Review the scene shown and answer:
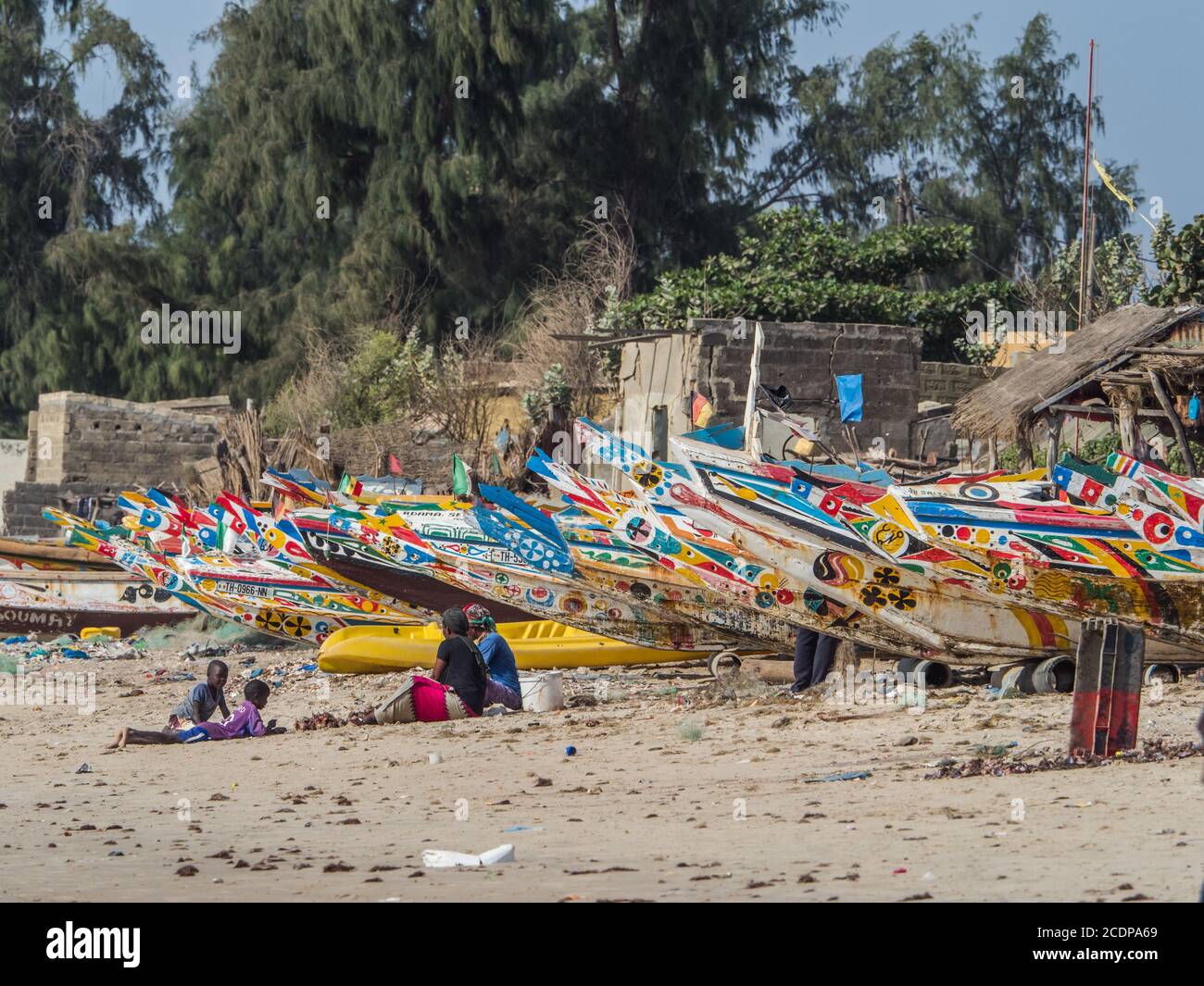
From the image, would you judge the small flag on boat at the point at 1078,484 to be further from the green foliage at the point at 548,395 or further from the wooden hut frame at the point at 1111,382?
the green foliage at the point at 548,395

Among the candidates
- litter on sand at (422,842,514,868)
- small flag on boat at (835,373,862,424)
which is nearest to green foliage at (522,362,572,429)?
small flag on boat at (835,373,862,424)

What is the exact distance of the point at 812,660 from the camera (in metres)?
13.2

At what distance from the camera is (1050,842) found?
664cm

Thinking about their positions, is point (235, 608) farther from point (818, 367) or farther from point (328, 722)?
point (818, 367)

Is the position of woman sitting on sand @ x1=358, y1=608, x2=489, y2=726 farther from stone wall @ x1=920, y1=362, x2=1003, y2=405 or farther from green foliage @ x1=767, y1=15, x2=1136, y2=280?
green foliage @ x1=767, y1=15, x2=1136, y2=280

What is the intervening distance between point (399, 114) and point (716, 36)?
7564mm

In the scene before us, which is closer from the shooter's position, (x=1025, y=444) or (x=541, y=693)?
(x=541, y=693)

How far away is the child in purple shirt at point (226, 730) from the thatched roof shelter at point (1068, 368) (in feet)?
23.7

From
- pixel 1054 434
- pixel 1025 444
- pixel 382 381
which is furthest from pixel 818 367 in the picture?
pixel 382 381

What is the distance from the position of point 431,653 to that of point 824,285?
12.9m

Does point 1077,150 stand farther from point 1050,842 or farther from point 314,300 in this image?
point 1050,842

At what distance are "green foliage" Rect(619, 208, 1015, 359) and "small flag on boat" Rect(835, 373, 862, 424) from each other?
7775 mm

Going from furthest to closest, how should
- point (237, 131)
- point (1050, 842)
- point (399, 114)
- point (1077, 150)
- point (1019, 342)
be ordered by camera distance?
point (1077, 150) → point (237, 131) → point (399, 114) → point (1019, 342) → point (1050, 842)

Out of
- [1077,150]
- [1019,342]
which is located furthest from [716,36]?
[1019,342]
